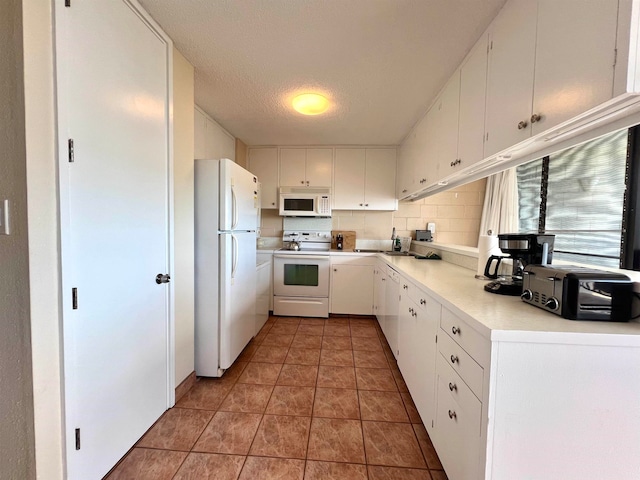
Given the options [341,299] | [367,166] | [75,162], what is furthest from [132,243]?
[367,166]

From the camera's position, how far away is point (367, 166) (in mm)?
3842

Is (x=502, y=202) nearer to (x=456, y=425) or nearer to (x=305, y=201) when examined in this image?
(x=305, y=201)

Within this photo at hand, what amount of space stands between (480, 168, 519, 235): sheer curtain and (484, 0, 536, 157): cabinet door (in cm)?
250

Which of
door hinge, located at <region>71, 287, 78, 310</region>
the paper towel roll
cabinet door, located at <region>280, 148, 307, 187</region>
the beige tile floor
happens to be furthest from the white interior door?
cabinet door, located at <region>280, 148, 307, 187</region>

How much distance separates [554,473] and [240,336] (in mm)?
2140

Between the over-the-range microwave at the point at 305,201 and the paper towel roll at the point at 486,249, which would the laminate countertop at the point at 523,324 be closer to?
the paper towel roll at the point at 486,249

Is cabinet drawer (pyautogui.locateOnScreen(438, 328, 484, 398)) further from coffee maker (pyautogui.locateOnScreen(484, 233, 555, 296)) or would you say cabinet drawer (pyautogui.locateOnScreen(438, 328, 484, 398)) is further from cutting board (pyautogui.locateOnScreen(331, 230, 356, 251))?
cutting board (pyautogui.locateOnScreen(331, 230, 356, 251))

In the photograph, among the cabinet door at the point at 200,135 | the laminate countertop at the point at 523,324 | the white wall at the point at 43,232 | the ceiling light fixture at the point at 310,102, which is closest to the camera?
the laminate countertop at the point at 523,324

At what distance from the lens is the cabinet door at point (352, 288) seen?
3584mm

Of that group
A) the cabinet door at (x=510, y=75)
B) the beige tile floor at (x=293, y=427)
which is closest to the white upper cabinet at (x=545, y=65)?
the cabinet door at (x=510, y=75)

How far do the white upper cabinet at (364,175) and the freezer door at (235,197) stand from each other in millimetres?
1600

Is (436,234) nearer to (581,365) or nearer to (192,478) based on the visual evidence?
(581,365)

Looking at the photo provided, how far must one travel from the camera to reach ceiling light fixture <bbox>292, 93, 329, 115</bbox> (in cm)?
233

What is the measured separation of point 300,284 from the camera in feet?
11.9
